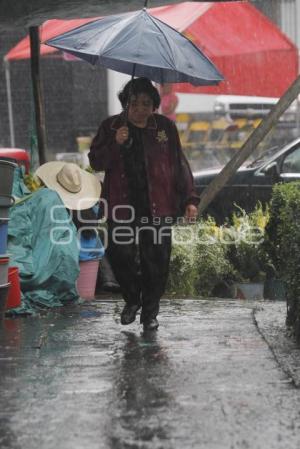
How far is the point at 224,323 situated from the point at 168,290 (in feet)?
5.23

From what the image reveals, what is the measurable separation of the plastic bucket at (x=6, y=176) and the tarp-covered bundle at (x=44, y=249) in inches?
46.7

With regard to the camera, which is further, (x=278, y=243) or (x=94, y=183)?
(x=94, y=183)

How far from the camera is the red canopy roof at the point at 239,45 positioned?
12641 mm

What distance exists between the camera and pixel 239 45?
1279cm

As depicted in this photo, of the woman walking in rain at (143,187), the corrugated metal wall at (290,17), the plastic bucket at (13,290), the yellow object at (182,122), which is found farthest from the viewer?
the yellow object at (182,122)

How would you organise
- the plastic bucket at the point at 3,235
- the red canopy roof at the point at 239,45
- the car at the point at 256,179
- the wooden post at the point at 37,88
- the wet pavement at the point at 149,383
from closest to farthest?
1. the wet pavement at the point at 149,383
2. the plastic bucket at the point at 3,235
3. the wooden post at the point at 37,88
4. the car at the point at 256,179
5. the red canopy roof at the point at 239,45

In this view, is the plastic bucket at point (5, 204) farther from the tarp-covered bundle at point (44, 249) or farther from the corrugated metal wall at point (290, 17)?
the corrugated metal wall at point (290, 17)

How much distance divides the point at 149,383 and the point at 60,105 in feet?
66.9

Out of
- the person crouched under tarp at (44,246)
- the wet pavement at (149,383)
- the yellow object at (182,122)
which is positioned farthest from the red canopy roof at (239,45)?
the yellow object at (182,122)

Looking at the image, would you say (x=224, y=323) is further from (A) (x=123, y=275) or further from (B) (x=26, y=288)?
(B) (x=26, y=288)

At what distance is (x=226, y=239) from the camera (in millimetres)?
8789

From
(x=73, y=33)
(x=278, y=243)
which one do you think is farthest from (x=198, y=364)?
(x=73, y=33)

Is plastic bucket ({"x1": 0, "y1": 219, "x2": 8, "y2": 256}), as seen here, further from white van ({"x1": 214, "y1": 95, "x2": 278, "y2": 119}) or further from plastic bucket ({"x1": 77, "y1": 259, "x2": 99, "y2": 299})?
white van ({"x1": 214, "y1": 95, "x2": 278, "y2": 119})

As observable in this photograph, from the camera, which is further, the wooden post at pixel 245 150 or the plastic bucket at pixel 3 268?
the wooden post at pixel 245 150
